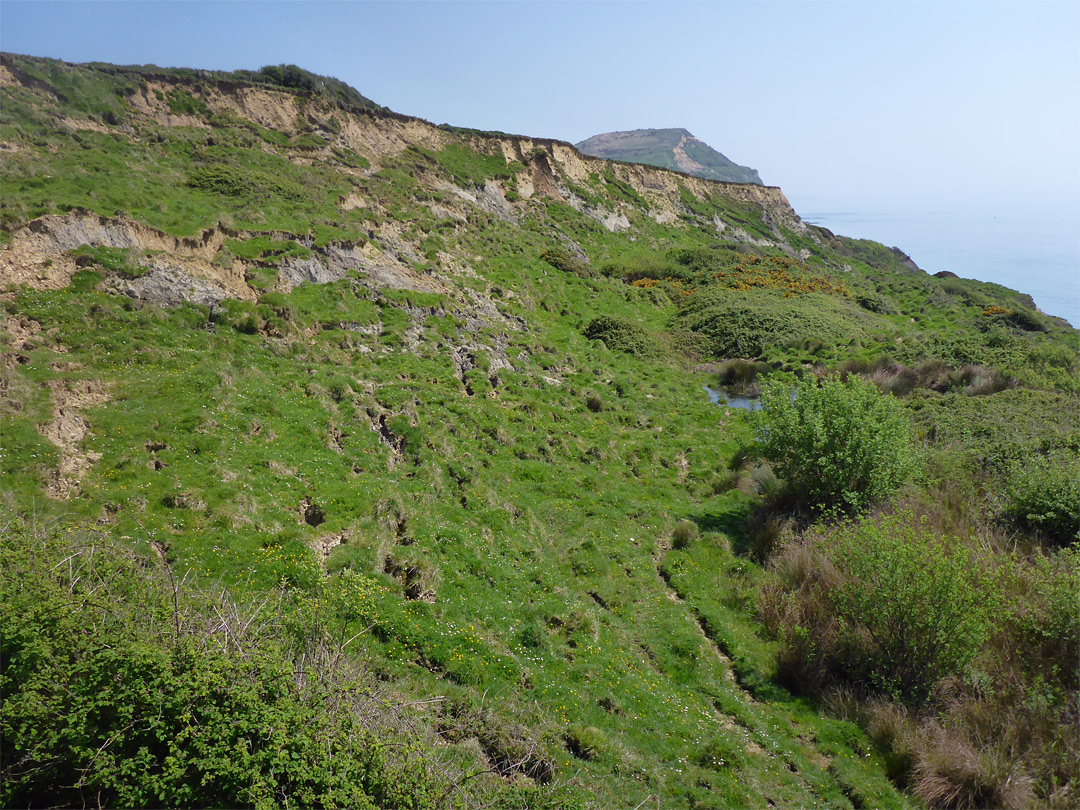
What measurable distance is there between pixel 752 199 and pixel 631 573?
317 feet

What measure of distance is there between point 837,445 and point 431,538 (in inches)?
623

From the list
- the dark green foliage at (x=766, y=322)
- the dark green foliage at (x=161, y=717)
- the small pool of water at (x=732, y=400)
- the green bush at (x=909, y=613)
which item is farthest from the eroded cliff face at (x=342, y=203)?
the green bush at (x=909, y=613)

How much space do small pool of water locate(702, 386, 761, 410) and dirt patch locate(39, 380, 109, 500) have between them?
32319 mm

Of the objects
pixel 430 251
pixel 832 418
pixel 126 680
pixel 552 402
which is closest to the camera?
pixel 126 680

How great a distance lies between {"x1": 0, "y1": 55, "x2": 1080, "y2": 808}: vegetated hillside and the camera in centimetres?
790

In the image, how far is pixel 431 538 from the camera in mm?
15891

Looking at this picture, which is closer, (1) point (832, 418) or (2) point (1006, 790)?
(2) point (1006, 790)

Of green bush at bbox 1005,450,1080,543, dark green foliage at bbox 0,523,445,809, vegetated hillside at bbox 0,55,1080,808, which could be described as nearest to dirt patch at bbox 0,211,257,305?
vegetated hillside at bbox 0,55,1080,808

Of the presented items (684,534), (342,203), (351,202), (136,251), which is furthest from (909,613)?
(351,202)

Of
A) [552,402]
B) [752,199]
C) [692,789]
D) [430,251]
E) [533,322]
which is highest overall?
[752,199]

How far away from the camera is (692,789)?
10.8 m

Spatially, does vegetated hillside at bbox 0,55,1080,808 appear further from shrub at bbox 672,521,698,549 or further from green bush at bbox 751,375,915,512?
→ green bush at bbox 751,375,915,512

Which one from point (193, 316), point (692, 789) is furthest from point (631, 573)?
point (193, 316)

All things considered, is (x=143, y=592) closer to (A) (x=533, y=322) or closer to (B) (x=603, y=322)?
(A) (x=533, y=322)
